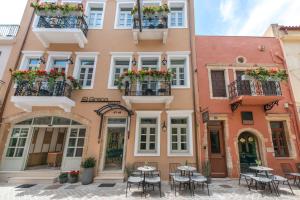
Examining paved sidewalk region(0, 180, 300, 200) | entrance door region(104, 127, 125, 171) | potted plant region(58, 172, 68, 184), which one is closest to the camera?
paved sidewalk region(0, 180, 300, 200)

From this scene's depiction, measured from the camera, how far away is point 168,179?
25.8 feet

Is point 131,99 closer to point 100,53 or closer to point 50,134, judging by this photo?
point 100,53

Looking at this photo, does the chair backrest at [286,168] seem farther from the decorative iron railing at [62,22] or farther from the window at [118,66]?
the decorative iron railing at [62,22]

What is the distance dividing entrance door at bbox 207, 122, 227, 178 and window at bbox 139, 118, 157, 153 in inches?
126

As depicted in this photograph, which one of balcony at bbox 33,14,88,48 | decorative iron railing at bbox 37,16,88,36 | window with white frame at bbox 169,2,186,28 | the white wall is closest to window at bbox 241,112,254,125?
window with white frame at bbox 169,2,186,28

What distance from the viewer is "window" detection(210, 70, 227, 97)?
9656 millimetres

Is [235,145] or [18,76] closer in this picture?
[18,76]

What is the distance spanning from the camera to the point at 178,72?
9.59 m

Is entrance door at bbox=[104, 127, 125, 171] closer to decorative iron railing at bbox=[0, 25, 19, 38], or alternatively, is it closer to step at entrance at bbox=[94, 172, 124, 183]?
step at entrance at bbox=[94, 172, 124, 183]

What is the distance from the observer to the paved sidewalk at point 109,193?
587 centimetres

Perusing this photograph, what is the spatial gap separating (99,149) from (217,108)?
690cm

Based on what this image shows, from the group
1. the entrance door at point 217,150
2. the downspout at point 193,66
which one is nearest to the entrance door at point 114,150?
the downspout at point 193,66

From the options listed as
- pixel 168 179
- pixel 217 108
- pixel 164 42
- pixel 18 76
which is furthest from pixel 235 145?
pixel 18 76

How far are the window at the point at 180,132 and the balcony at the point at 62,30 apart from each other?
6.86m
